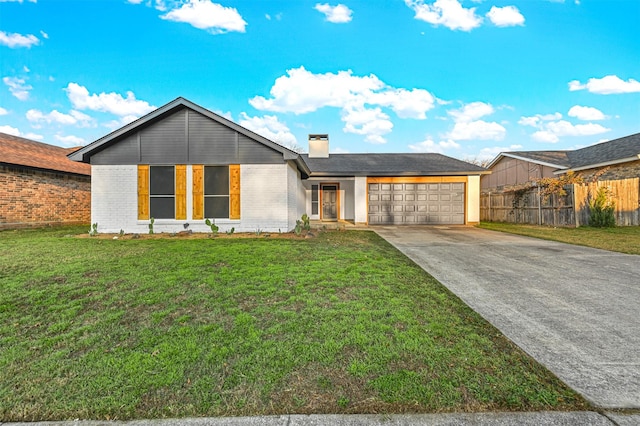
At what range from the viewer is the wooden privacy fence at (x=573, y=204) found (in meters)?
12.8

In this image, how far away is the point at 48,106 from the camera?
2012cm

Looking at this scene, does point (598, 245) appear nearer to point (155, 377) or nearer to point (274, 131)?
point (155, 377)

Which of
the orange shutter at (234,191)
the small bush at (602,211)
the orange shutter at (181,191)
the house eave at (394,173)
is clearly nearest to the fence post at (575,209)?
the small bush at (602,211)

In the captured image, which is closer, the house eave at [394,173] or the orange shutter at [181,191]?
the orange shutter at [181,191]

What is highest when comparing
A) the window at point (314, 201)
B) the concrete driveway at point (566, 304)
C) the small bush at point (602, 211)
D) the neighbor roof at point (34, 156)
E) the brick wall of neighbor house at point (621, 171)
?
the neighbor roof at point (34, 156)

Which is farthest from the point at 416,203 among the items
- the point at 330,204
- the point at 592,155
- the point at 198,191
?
the point at 592,155

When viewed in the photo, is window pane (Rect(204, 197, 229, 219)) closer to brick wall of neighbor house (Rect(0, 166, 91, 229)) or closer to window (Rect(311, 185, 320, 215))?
window (Rect(311, 185, 320, 215))

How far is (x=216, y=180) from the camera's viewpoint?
419 inches

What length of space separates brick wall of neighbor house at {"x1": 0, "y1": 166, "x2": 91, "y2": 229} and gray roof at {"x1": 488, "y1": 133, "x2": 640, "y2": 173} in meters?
27.5

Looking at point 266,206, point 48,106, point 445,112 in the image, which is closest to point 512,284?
point 266,206

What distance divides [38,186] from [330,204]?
47.3 feet

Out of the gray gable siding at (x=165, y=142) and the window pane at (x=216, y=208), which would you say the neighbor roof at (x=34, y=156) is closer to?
the gray gable siding at (x=165, y=142)

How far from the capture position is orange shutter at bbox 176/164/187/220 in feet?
34.5

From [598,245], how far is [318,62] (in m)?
15.6
